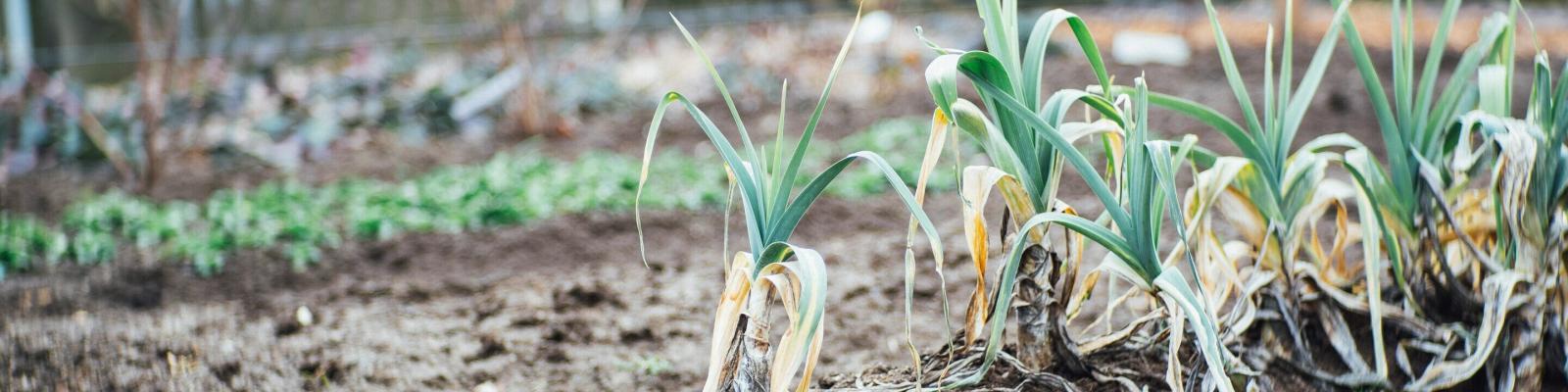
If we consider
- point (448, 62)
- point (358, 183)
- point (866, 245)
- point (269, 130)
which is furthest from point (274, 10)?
point (866, 245)

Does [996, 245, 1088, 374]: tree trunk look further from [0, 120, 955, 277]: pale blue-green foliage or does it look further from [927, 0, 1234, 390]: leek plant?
[0, 120, 955, 277]: pale blue-green foliage

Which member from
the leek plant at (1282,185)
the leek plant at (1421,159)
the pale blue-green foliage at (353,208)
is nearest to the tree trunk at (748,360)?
the leek plant at (1282,185)

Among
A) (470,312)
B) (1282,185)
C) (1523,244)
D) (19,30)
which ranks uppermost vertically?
(19,30)

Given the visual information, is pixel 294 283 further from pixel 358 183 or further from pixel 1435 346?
pixel 1435 346

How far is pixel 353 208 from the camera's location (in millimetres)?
4371

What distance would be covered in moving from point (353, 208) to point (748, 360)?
3.10 metres

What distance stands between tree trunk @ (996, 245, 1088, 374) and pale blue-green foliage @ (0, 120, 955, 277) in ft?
8.22

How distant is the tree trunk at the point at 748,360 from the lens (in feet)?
5.63

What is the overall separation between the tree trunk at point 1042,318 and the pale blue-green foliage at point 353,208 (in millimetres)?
2507

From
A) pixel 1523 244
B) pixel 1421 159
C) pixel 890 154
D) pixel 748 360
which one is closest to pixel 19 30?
pixel 890 154

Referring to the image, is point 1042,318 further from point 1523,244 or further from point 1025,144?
point 1523,244

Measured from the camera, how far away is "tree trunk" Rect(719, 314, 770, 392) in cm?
171

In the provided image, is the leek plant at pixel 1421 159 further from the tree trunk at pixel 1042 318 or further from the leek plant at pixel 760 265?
the leek plant at pixel 760 265

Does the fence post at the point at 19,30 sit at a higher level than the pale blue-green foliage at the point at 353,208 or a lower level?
higher
